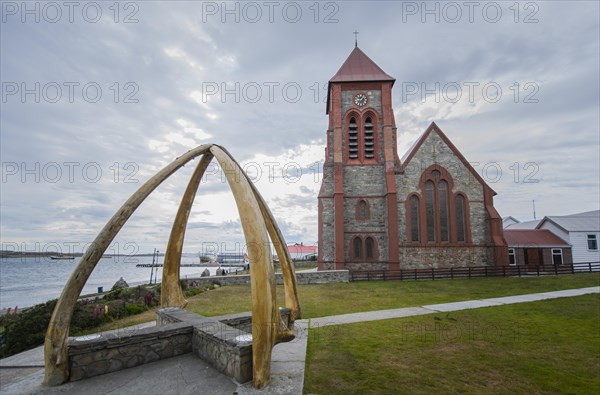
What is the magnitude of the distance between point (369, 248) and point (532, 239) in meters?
15.0

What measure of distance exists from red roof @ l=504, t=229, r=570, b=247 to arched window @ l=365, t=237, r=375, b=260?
39.3ft

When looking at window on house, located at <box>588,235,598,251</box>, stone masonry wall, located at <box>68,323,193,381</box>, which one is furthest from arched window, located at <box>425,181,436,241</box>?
stone masonry wall, located at <box>68,323,193,381</box>

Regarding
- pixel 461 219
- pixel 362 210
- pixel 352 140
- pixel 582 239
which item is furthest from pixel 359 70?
pixel 582 239

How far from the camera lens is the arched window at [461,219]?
81.9ft

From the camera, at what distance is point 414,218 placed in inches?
984

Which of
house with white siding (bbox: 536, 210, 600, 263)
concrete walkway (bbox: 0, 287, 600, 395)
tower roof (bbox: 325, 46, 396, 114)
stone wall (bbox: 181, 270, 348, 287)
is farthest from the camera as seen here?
house with white siding (bbox: 536, 210, 600, 263)

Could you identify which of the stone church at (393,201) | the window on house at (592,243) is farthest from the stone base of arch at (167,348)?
the window on house at (592,243)

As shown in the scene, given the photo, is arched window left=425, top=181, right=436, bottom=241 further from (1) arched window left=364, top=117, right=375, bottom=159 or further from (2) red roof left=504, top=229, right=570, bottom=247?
(2) red roof left=504, top=229, right=570, bottom=247

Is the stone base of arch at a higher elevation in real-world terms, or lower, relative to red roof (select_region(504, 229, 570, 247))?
lower

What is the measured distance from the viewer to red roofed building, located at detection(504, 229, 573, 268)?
2728 centimetres

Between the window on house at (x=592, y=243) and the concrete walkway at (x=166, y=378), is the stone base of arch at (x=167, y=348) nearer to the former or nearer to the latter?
the concrete walkway at (x=166, y=378)

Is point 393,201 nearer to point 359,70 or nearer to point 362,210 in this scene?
point 362,210

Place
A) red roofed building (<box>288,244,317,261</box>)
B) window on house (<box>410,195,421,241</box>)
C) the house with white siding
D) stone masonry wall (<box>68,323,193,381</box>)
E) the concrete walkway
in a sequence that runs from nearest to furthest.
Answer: the concrete walkway → stone masonry wall (<box>68,323,193,381</box>) → window on house (<box>410,195,421,241</box>) → the house with white siding → red roofed building (<box>288,244,317,261</box>)

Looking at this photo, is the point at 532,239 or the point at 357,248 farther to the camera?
the point at 532,239
